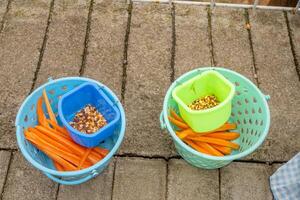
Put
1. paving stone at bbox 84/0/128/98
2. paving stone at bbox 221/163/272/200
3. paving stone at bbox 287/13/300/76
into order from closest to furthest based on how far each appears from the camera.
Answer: paving stone at bbox 221/163/272/200, paving stone at bbox 84/0/128/98, paving stone at bbox 287/13/300/76

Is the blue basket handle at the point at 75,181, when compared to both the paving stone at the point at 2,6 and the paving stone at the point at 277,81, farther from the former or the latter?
the paving stone at the point at 2,6

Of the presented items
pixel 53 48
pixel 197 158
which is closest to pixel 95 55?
pixel 53 48

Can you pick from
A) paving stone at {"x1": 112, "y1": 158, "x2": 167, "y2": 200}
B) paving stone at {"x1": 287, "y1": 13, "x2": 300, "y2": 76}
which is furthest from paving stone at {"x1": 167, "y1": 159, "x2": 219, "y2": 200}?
paving stone at {"x1": 287, "y1": 13, "x2": 300, "y2": 76}

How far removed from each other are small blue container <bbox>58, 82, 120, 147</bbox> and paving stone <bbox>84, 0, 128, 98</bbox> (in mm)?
284

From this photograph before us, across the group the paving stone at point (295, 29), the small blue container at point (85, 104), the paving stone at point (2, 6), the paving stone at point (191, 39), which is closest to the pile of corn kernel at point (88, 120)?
the small blue container at point (85, 104)

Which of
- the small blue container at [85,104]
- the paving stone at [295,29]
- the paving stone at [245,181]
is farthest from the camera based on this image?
the paving stone at [295,29]

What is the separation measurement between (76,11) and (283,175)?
4.92 feet

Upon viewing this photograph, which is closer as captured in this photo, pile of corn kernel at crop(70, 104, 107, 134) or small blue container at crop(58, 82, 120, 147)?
small blue container at crop(58, 82, 120, 147)

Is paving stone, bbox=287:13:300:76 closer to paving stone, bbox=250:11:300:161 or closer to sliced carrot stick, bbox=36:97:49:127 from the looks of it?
paving stone, bbox=250:11:300:161

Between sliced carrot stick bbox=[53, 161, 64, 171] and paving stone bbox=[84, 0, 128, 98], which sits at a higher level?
paving stone bbox=[84, 0, 128, 98]

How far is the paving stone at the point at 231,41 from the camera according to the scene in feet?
7.52

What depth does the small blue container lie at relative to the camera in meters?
1.70

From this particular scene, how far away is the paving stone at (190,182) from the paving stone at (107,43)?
0.50 metres

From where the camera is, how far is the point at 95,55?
229cm
